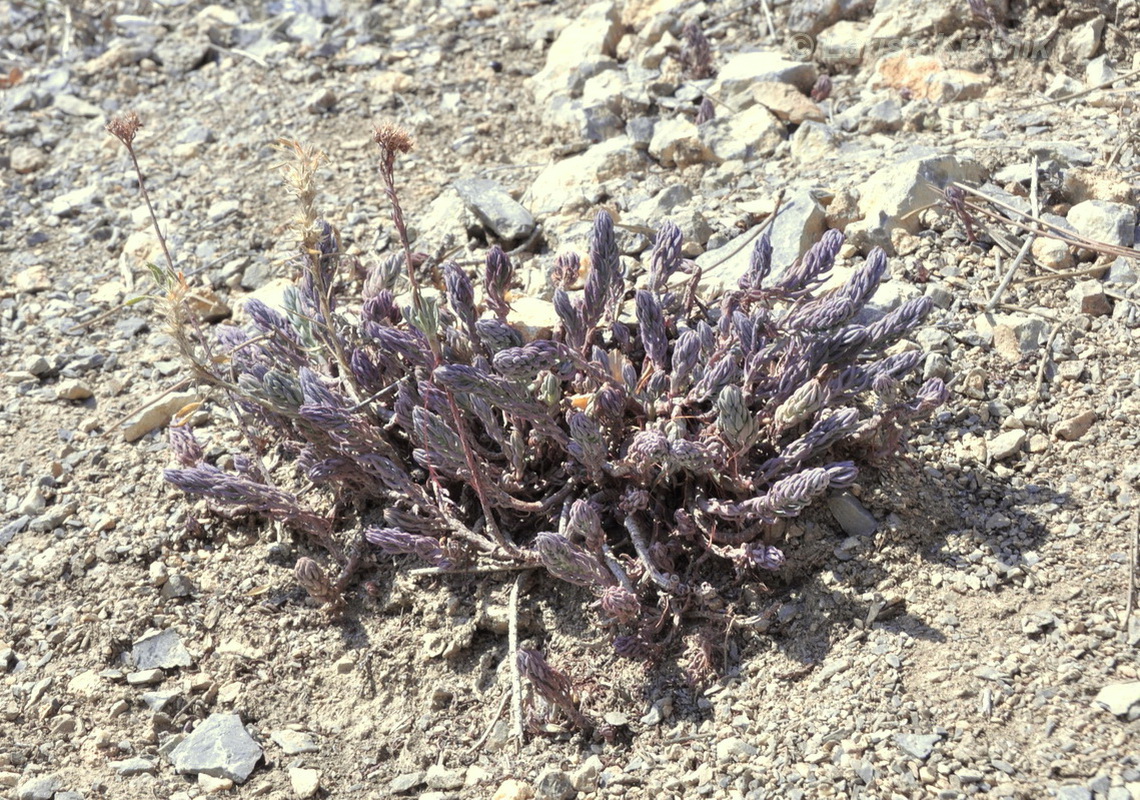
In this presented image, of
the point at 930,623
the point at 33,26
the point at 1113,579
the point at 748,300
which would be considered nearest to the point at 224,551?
the point at 748,300

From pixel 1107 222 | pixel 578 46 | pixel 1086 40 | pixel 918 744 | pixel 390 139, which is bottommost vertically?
pixel 918 744

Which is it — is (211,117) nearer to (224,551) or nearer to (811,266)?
(224,551)

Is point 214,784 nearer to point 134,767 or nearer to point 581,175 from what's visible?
point 134,767

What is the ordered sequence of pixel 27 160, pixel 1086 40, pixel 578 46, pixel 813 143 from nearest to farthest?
pixel 813 143 < pixel 1086 40 < pixel 578 46 < pixel 27 160

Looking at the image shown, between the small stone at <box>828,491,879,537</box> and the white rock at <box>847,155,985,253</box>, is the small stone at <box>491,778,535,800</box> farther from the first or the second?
the white rock at <box>847,155,985,253</box>

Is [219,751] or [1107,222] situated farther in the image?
[1107,222]

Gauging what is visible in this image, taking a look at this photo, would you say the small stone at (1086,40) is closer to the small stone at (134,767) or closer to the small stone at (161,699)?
the small stone at (161,699)

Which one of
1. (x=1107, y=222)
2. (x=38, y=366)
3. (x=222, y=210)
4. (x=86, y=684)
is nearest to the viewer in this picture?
(x=86, y=684)

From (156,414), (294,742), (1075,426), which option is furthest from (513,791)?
(156,414)
